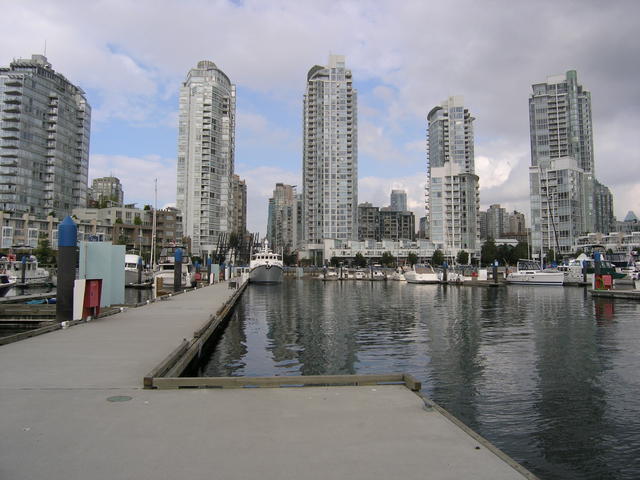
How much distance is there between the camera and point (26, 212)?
10919cm

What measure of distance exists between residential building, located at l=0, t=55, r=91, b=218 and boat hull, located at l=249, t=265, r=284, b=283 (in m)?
65.2

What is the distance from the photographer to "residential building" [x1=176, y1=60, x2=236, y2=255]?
145 metres

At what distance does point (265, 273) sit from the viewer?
75.2m

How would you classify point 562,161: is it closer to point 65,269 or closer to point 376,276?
point 376,276

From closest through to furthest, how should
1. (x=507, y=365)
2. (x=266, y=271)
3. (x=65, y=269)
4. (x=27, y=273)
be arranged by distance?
(x=507, y=365) < (x=65, y=269) < (x=27, y=273) < (x=266, y=271)

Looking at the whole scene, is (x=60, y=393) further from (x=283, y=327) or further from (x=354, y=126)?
(x=354, y=126)

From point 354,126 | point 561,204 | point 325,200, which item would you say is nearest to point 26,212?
point 325,200

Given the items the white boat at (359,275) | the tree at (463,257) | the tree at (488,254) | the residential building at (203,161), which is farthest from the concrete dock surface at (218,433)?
the tree at (463,257)

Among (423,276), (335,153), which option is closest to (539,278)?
(423,276)

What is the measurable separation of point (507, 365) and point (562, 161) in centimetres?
→ 14182

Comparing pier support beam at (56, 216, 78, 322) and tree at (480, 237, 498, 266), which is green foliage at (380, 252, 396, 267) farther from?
pier support beam at (56, 216, 78, 322)

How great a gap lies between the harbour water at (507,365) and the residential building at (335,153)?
444 ft

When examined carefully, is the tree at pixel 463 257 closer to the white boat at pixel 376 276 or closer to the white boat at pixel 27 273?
the white boat at pixel 376 276

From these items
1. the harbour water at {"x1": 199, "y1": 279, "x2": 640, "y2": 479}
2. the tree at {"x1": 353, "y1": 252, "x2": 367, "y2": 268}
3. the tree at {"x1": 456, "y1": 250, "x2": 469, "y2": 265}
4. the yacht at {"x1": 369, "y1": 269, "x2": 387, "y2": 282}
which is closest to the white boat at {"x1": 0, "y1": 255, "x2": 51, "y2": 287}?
the harbour water at {"x1": 199, "y1": 279, "x2": 640, "y2": 479}
